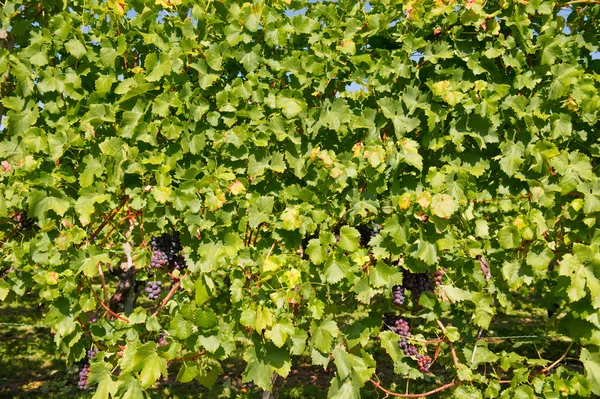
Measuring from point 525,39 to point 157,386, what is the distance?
19.1 ft

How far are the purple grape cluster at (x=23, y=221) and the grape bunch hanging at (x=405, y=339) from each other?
9.06ft

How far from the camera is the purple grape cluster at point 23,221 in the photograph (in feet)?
11.7

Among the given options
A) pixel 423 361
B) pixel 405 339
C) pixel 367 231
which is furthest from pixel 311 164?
pixel 423 361

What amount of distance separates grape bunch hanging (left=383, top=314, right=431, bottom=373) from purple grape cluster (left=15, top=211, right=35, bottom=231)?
2763 mm

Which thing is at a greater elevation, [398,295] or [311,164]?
[311,164]

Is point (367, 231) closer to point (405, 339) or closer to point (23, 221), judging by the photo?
point (405, 339)

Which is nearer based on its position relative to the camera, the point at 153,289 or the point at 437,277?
the point at 437,277

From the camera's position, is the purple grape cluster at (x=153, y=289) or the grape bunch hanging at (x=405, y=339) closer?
the grape bunch hanging at (x=405, y=339)

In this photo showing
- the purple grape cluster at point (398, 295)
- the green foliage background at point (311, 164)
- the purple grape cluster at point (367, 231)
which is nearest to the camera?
the green foliage background at point (311, 164)

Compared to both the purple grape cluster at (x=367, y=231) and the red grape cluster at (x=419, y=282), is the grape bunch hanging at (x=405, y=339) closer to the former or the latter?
the red grape cluster at (x=419, y=282)

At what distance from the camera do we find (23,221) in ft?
11.8

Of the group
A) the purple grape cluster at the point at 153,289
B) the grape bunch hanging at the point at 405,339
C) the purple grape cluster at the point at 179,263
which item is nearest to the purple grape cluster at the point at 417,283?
the grape bunch hanging at the point at 405,339

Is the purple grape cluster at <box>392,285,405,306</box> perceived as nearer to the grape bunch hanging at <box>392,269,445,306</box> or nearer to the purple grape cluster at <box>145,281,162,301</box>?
the grape bunch hanging at <box>392,269,445,306</box>

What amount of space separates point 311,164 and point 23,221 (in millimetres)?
2332
